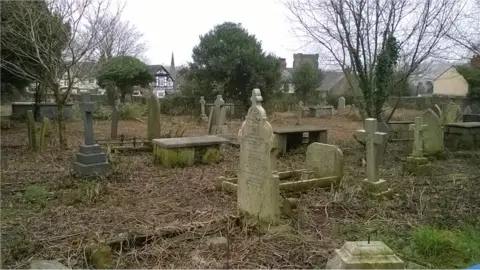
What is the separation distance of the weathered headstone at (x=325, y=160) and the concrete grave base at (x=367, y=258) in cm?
416

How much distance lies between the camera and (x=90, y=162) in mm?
8219

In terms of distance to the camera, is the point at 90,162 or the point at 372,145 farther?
the point at 90,162

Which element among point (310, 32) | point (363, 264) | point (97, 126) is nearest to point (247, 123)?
point (363, 264)

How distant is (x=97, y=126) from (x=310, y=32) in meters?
10.5

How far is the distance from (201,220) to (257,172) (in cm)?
94

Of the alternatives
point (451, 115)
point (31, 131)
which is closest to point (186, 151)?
point (31, 131)

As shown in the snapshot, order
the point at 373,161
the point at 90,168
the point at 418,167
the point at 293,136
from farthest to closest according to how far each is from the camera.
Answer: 1. the point at 293,136
2. the point at 418,167
3. the point at 90,168
4. the point at 373,161

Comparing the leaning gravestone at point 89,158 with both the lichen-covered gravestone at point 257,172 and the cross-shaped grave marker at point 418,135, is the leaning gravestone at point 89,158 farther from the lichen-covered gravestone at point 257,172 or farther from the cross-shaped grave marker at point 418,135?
the cross-shaped grave marker at point 418,135

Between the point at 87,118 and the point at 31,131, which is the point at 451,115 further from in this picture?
the point at 31,131

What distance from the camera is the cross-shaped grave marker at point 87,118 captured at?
8.46m

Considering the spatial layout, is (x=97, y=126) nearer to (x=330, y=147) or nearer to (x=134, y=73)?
(x=134, y=73)

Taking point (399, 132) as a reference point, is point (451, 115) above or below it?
above

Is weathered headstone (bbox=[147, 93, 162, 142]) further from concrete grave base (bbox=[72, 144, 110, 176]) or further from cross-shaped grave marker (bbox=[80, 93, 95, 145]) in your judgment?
concrete grave base (bbox=[72, 144, 110, 176])

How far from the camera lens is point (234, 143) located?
12.7 m
